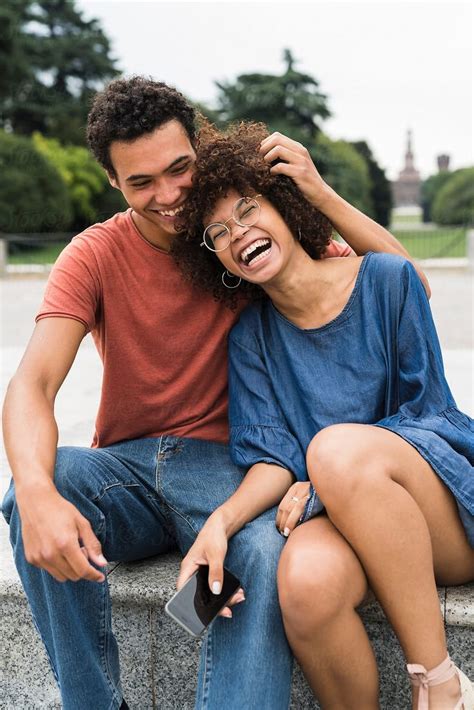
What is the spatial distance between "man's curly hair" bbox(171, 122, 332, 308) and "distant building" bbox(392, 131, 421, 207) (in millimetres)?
81501

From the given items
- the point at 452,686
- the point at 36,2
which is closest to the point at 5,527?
the point at 452,686

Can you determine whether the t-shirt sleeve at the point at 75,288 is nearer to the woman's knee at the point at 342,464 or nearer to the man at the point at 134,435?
A: the man at the point at 134,435

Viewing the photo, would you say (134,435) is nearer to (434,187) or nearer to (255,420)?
(255,420)

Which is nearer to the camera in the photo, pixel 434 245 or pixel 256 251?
pixel 256 251

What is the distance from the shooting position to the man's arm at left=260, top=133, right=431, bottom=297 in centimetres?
259

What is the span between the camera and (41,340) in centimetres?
242

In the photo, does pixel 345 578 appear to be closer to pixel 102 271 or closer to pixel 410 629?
pixel 410 629

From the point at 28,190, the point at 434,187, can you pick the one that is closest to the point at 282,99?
the point at 28,190

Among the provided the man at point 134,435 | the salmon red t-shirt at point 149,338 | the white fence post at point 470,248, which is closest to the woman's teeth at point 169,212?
the man at point 134,435

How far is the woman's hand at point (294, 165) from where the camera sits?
2.57m

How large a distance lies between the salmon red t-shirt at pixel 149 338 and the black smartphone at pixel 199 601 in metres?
0.66

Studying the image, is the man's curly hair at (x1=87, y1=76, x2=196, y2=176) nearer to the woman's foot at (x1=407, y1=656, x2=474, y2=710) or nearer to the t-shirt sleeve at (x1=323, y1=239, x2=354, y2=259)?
the t-shirt sleeve at (x1=323, y1=239, x2=354, y2=259)

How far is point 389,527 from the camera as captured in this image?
6.72ft

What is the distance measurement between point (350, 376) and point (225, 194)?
0.64m
